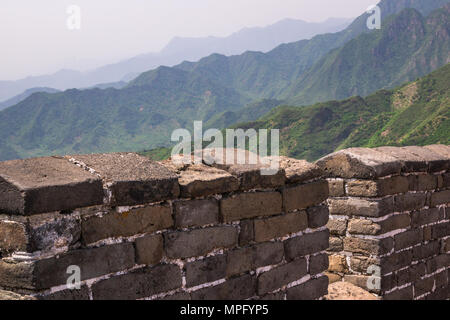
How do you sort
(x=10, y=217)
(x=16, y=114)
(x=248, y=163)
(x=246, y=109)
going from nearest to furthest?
(x=10, y=217)
(x=248, y=163)
(x=246, y=109)
(x=16, y=114)

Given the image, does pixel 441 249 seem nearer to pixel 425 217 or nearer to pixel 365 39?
pixel 425 217

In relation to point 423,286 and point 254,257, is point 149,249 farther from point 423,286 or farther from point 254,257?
point 423,286

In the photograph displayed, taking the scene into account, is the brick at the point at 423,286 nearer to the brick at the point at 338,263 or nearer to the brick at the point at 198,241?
the brick at the point at 338,263

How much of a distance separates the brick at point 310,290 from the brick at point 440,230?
2015 mm

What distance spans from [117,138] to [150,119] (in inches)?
581

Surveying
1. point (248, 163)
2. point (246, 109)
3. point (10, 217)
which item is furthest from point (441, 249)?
point (246, 109)

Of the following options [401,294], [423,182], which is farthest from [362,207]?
[401,294]

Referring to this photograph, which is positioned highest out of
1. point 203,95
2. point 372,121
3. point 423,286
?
point 203,95

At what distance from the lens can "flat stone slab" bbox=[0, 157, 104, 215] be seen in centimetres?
198

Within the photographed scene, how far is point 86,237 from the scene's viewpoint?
2203mm

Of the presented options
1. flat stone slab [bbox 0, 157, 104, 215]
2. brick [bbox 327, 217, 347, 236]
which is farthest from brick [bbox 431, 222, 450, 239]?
flat stone slab [bbox 0, 157, 104, 215]

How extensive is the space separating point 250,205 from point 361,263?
1872 mm

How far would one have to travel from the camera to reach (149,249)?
2.43m

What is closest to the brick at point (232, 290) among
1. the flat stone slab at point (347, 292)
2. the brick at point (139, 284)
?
the brick at point (139, 284)
